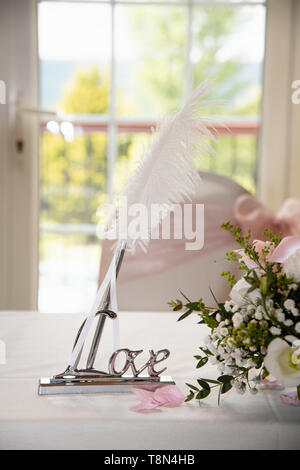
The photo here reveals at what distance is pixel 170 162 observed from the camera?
717 mm

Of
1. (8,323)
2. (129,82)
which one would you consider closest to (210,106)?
(8,323)

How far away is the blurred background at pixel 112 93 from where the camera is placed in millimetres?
2064

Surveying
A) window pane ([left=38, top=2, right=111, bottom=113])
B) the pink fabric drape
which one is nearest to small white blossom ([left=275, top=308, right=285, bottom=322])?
the pink fabric drape

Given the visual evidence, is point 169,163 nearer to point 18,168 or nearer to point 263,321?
point 263,321

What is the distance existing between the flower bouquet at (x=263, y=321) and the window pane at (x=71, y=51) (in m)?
1.61

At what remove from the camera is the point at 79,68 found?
2.13 metres

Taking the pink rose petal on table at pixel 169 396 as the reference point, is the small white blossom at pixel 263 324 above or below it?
above

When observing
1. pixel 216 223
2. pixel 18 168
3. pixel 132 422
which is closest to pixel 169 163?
pixel 132 422

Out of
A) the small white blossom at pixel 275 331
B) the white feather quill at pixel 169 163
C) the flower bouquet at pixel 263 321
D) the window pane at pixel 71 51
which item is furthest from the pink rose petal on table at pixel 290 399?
the window pane at pixel 71 51

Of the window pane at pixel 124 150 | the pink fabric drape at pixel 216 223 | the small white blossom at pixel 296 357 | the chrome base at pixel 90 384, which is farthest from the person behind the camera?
the window pane at pixel 124 150

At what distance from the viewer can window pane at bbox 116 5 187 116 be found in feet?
6.86

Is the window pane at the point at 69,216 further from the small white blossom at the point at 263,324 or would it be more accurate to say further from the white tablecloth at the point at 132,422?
the small white blossom at the point at 263,324

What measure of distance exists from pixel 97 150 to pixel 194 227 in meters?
0.60

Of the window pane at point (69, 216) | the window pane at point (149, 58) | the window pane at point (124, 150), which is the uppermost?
the window pane at point (149, 58)
